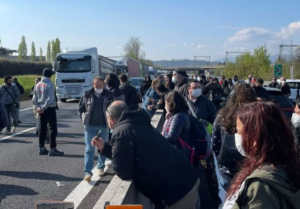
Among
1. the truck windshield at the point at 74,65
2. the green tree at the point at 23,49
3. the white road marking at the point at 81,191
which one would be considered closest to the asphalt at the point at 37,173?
the white road marking at the point at 81,191

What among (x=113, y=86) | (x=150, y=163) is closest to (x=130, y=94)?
(x=113, y=86)

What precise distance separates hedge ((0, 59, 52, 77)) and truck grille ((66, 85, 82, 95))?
78.7ft

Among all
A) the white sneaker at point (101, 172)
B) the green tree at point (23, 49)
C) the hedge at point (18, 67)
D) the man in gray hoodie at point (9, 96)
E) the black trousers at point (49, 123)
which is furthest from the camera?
the green tree at point (23, 49)

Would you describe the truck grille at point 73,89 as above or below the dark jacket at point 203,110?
below

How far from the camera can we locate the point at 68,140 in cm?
1152

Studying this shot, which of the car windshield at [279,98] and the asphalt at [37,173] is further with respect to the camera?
the car windshield at [279,98]

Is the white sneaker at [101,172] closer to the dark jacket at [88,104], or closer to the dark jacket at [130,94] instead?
the dark jacket at [88,104]

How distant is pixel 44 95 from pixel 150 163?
6.15 m

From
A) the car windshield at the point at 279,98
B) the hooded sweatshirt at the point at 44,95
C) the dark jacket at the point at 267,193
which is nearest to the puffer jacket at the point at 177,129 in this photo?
the dark jacket at the point at 267,193

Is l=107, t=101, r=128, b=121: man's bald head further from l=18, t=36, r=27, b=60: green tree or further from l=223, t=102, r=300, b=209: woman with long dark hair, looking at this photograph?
l=18, t=36, r=27, b=60: green tree

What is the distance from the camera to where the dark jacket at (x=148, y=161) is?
358 centimetres

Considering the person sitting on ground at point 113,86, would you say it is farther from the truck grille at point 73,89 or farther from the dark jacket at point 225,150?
the truck grille at point 73,89

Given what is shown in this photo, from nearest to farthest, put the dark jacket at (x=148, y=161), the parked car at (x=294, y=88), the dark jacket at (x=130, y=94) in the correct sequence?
the dark jacket at (x=148, y=161) → the dark jacket at (x=130, y=94) → the parked car at (x=294, y=88)

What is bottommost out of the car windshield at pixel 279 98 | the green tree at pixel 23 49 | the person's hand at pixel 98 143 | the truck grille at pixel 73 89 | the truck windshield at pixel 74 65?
the truck grille at pixel 73 89
